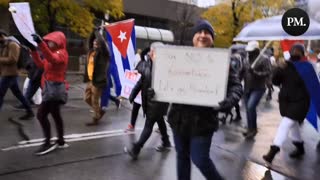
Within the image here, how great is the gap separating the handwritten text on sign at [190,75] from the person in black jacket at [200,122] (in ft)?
0.30

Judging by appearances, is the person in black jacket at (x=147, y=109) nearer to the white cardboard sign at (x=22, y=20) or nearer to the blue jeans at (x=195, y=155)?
the white cardboard sign at (x=22, y=20)

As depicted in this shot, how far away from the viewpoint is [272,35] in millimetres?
7309

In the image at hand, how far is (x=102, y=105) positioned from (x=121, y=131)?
1059 millimetres

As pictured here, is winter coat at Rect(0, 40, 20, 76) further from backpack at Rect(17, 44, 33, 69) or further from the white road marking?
the white road marking

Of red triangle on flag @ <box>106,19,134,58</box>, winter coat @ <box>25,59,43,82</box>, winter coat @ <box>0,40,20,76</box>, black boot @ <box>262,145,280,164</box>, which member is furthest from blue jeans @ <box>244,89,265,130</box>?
winter coat @ <box>25,59,43,82</box>

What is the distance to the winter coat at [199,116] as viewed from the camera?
385 centimetres

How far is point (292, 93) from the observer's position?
638 centimetres

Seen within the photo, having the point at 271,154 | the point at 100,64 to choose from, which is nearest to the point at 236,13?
the point at 100,64

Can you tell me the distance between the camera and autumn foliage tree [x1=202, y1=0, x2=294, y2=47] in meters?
29.7

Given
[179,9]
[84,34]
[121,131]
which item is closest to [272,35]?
[121,131]

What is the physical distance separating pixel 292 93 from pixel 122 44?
4.06 metres

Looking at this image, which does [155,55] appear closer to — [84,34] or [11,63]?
[11,63]

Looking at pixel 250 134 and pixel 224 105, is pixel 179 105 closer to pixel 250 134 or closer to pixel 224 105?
pixel 224 105

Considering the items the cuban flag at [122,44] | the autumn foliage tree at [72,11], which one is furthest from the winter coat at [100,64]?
the autumn foliage tree at [72,11]
